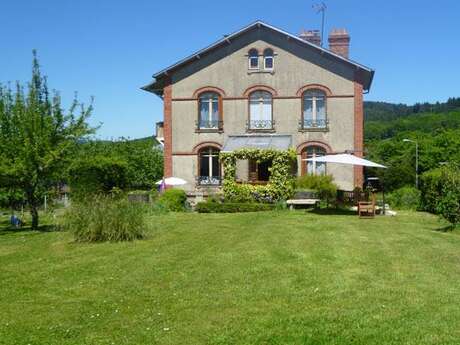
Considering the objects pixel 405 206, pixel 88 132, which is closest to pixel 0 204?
pixel 88 132

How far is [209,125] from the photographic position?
101 feet

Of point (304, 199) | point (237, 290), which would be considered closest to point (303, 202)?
point (304, 199)

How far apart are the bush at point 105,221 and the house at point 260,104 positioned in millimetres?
14605

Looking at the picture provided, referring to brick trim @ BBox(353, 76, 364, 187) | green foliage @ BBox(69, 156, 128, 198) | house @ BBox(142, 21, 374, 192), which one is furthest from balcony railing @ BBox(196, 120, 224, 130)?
brick trim @ BBox(353, 76, 364, 187)

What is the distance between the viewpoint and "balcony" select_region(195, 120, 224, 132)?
101 ft

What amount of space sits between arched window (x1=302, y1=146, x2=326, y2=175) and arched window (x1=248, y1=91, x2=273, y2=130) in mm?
2207

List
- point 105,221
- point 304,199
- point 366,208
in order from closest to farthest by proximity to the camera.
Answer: point 105,221
point 366,208
point 304,199

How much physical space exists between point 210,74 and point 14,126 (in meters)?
13.8

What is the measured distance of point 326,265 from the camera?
10742mm

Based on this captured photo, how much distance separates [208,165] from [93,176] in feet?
22.3

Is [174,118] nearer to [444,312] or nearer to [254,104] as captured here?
[254,104]

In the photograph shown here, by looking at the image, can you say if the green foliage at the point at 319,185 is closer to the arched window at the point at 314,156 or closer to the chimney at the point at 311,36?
the arched window at the point at 314,156

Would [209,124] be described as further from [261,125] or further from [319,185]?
[319,185]

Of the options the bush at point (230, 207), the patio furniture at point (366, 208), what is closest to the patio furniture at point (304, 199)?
the bush at point (230, 207)
